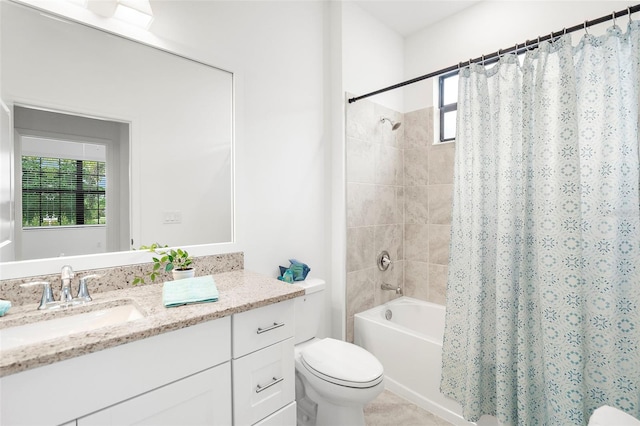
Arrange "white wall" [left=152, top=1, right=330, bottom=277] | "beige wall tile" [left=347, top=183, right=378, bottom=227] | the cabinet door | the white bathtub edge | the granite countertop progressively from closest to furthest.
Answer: the granite countertop < the cabinet door < "white wall" [left=152, top=1, right=330, bottom=277] < the white bathtub edge < "beige wall tile" [left=347, top=183, right=378, bottom=227]

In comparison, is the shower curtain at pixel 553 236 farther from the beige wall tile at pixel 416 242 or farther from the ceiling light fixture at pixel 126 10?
the ceiling light fixture at pixel 126 10

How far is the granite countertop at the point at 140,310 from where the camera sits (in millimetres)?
767

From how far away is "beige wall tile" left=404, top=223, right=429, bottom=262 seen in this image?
8.80 ft

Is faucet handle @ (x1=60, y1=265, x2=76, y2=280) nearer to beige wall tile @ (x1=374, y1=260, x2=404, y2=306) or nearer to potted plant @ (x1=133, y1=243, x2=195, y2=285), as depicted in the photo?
potted plant @ (x1=133, y1=243, x2=195, y2=285)

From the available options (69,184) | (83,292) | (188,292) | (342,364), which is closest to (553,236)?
(342,364)

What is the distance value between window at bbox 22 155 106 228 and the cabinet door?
2.58ft

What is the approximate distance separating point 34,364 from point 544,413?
198 centimetres

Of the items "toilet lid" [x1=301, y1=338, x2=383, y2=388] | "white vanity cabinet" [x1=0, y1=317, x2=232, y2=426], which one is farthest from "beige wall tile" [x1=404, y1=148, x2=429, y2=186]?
"white vanity cabinet" [x1=0, y1=317, x2=232, y2=426]

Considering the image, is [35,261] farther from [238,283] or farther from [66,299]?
[238,283]

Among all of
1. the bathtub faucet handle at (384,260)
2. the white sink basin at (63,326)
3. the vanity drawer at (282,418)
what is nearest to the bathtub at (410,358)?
the bathtub faucet handle at (384,260)

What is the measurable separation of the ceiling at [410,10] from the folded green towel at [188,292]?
90.3 inches

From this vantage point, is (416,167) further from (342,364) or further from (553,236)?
(342,364)

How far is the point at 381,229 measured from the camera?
101 inches

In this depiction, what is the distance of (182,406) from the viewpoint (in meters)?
1.01
